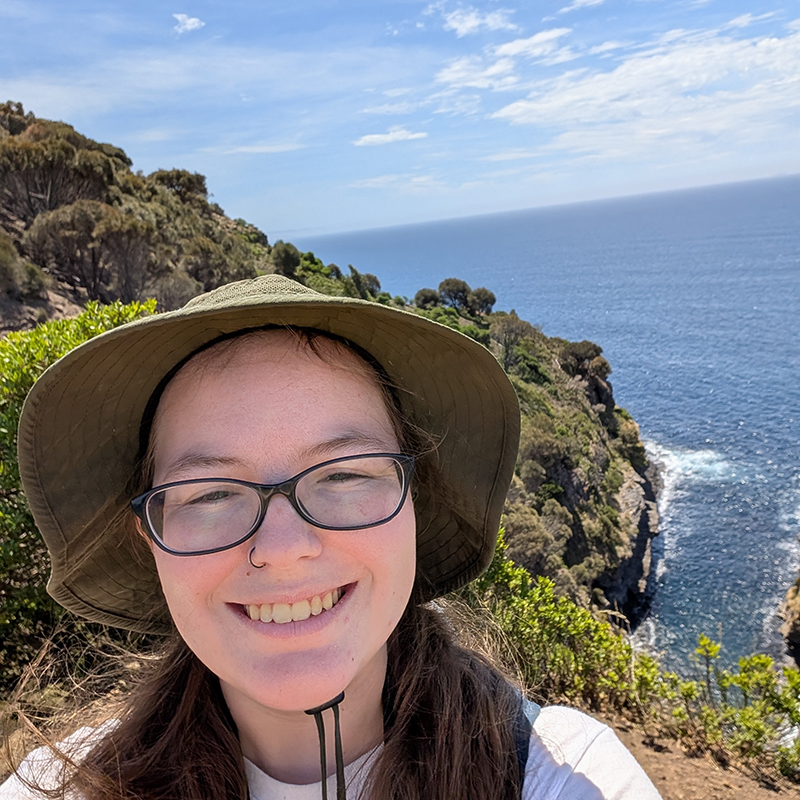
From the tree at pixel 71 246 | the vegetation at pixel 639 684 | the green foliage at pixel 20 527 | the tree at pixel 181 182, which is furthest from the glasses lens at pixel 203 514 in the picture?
the tree at pixel 181 182

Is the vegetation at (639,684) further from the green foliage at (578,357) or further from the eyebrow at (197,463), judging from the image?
the green foliage at (578,357)

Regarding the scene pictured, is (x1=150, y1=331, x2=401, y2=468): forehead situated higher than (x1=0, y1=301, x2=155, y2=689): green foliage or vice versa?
(x1=150, y1=331, x2=401, y2=468): forehead

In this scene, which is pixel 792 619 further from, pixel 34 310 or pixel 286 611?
pixel 286 611

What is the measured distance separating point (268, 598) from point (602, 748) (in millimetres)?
790

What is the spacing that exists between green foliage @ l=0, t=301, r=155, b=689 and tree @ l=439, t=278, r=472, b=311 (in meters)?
47.4

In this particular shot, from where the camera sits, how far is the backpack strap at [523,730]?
1.41 meters

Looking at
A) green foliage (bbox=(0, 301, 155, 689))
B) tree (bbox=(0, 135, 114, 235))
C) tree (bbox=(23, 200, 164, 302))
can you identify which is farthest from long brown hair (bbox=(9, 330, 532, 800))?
tree (bbox=(0, 135, 114, 235))

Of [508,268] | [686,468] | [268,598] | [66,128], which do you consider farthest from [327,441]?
[508,268]

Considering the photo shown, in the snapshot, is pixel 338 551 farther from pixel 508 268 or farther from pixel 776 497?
pixel 508 268

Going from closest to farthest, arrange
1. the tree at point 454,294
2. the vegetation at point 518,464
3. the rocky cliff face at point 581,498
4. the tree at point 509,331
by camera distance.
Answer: the vegetation at point 518,464, the rocky cliff face at point 581,498, the tree at point 509,331, the tree at point 454,294

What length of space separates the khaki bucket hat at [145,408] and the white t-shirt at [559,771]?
460 mm

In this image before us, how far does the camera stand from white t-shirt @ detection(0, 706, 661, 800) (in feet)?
4.19

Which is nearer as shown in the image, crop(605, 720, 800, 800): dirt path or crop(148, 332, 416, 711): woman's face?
crop(148, 332, 416, 711): woman's face

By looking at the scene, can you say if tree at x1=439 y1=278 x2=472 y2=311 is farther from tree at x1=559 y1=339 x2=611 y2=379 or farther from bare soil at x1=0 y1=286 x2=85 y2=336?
bare soil at x1=0 y1=286 x2=85 y2=336
